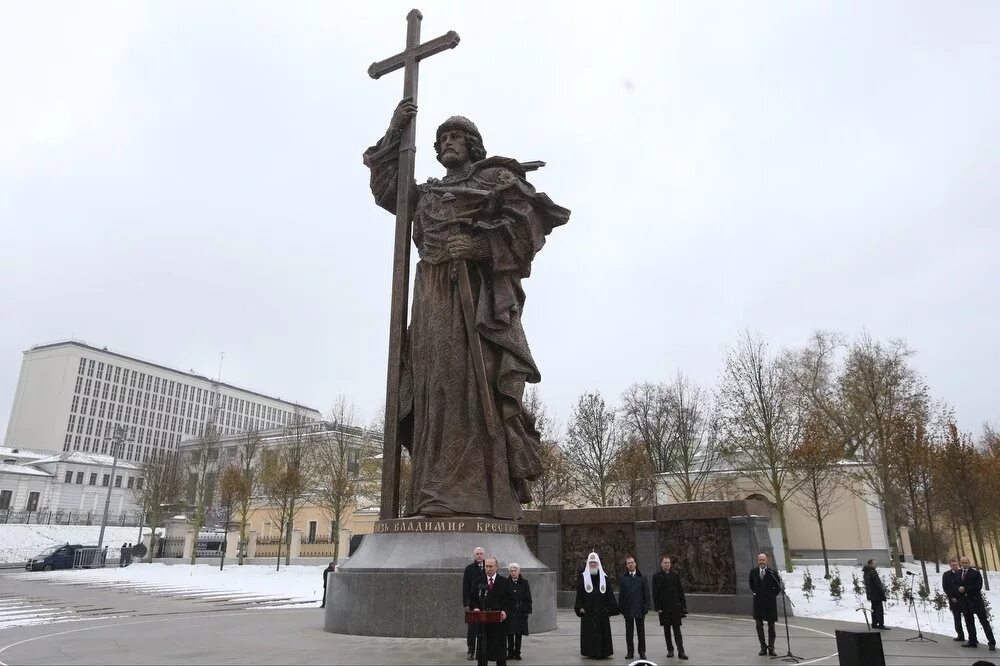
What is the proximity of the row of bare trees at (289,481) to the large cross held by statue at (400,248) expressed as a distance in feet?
75.7

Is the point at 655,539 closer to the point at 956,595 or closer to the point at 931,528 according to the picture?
the point at 956,595

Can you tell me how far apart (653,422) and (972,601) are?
101 feet

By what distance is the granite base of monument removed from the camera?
7.82 m

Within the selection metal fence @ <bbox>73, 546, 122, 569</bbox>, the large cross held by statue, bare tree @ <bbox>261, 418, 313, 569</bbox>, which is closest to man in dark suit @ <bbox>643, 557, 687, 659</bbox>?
the large cross held by statue

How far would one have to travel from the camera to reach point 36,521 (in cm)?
6241

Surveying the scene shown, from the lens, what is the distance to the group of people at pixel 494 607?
596 cm

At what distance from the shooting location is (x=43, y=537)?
5403 cm

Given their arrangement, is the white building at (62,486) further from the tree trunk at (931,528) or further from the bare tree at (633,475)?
the tree trunk at (931,528)

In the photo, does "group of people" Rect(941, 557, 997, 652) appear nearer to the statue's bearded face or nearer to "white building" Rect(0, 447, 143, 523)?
the statue's bearded face

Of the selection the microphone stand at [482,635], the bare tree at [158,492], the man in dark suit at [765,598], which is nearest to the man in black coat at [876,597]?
the man in dark suit at [765,598]

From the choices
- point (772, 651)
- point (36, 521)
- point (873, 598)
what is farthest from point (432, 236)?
point (36, 521)

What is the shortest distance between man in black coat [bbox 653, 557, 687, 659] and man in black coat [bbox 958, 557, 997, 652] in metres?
5.71

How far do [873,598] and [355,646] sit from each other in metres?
10.5

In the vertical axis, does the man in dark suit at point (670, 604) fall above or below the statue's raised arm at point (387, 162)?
below
